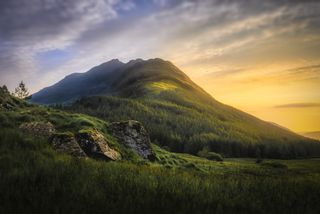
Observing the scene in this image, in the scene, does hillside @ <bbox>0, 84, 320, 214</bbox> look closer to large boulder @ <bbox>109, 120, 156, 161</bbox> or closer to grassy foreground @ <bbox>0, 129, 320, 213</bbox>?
grassy foreground @ <bbox>0, 129, 320, 213</bbox>

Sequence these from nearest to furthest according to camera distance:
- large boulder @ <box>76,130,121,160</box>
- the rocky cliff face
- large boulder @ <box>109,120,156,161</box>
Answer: the rocky cliff face → large boulder @ <box>76,130,121,160</box> → large boulder @ <box>109,120,156,161</box>

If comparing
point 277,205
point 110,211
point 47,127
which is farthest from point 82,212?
point 47,127

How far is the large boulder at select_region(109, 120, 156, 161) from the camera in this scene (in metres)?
41.9

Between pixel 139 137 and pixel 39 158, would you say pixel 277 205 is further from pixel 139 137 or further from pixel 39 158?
pixel 139 137

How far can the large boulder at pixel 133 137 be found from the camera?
41.9 metres

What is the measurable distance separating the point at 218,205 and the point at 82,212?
109 inches

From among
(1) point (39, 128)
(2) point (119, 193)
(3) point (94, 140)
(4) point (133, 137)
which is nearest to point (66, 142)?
(1) point (39, 128)

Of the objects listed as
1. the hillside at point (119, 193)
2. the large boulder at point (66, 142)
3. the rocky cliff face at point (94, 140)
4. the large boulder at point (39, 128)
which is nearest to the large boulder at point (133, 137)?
the rocky cliff face at point (94, 140)

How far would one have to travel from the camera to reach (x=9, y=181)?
6699 mm

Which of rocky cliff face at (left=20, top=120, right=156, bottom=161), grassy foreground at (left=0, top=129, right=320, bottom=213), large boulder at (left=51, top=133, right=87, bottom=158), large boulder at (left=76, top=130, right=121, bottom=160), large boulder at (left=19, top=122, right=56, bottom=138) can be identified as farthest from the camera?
large boulder at (left=76, top=130, right=121, bottom=160)

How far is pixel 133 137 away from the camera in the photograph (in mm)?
42562

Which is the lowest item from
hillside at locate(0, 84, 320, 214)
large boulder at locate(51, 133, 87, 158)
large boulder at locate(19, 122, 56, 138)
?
hillside at locate(0, 84, 320, 214)

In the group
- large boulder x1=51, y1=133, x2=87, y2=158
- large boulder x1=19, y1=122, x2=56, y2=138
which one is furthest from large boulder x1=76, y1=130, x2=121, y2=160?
large boulder x1=51, y1=133, x2=87, y2=158

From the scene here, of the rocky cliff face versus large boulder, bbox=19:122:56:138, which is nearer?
the rocky cliff face
